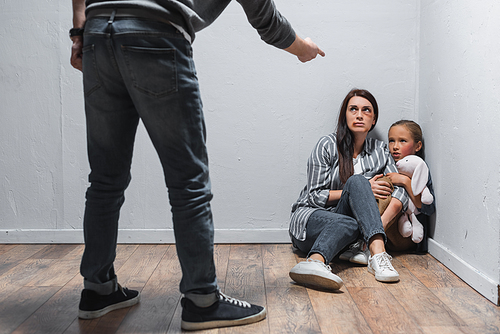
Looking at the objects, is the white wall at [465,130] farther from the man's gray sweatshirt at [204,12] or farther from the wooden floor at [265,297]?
the man's gray sweatshirt at [204,12]

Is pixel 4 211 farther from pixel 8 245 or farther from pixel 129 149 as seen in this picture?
pixel 129 149

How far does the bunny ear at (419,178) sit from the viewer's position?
2031 millimetres

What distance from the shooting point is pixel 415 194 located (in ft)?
6.64

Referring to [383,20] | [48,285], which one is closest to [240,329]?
[48,285]

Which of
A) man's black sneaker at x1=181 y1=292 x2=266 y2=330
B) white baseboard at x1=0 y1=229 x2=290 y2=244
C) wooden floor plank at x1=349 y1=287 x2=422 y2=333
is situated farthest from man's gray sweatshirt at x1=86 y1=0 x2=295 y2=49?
white baseboard at x1=0 y1=229 x2=290 y2=244

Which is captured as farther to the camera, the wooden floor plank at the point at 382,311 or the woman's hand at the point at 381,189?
the woman's hand at the point at 381,189

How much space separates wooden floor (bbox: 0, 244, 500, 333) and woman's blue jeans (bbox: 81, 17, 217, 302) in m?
0.19

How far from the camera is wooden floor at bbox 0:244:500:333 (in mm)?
1228

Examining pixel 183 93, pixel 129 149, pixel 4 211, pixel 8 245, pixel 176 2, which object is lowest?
pixel 8 245

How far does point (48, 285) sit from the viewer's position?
1.59 meters

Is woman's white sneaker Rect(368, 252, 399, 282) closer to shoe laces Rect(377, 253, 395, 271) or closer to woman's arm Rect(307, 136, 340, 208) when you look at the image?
shoe laces Rect(377, 253, 395, 271)

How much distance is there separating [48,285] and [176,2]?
1.15 m

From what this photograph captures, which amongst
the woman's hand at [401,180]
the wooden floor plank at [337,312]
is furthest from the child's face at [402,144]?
the wooden floor plank at [337,312]

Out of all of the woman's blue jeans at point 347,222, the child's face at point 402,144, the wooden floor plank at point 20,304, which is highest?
the child's face at point 402,144
